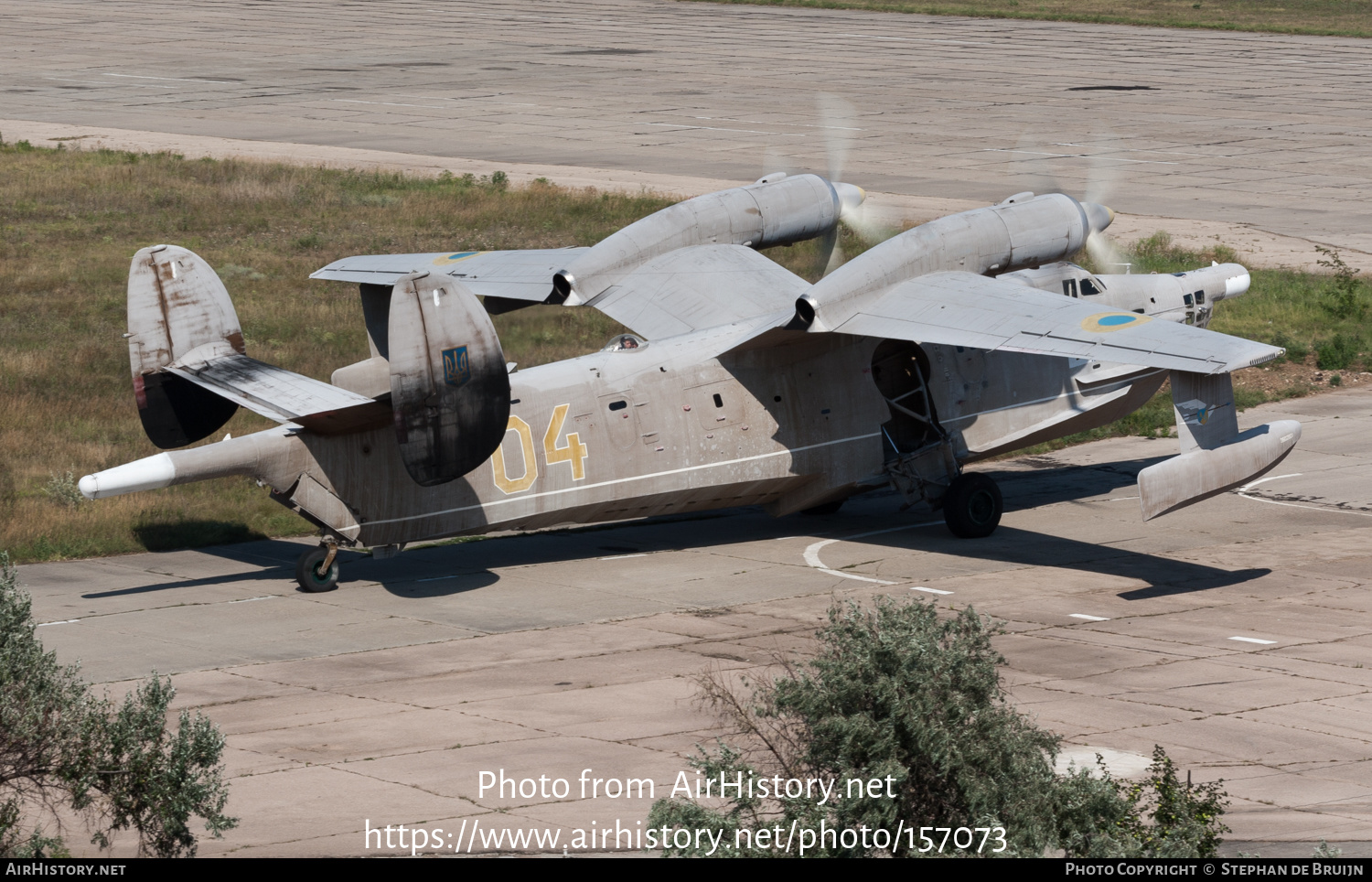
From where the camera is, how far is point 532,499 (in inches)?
844

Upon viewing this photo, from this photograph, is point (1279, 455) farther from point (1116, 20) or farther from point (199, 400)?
point (1116, 20)

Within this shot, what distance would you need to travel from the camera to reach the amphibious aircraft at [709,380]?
1944 cm

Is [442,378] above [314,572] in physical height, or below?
above

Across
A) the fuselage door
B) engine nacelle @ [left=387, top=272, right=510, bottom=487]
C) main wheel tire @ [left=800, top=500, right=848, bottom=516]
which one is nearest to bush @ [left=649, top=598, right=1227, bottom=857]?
engine nacelle @ [left=387, top=272, right=510, bottom=487]

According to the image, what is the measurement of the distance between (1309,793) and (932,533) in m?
11.2

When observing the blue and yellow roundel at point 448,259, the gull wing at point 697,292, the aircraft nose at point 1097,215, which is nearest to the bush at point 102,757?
the gull wing at point 697,292

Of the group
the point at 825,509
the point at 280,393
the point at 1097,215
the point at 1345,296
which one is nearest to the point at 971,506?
the point at 825,509

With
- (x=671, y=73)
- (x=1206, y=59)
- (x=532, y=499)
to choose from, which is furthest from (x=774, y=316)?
(x=1206, y=59)

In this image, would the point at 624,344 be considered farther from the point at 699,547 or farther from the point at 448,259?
the point at 448,259

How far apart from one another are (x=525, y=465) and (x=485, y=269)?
205 inches

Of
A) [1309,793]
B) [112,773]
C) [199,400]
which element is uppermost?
[199,400]

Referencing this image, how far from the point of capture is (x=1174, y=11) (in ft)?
328

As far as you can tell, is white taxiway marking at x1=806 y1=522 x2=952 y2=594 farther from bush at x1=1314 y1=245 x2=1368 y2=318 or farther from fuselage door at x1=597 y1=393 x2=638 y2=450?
bush at x1=1314 y1=245 x2=1368 y2=318

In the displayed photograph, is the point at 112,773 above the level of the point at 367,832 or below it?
above
